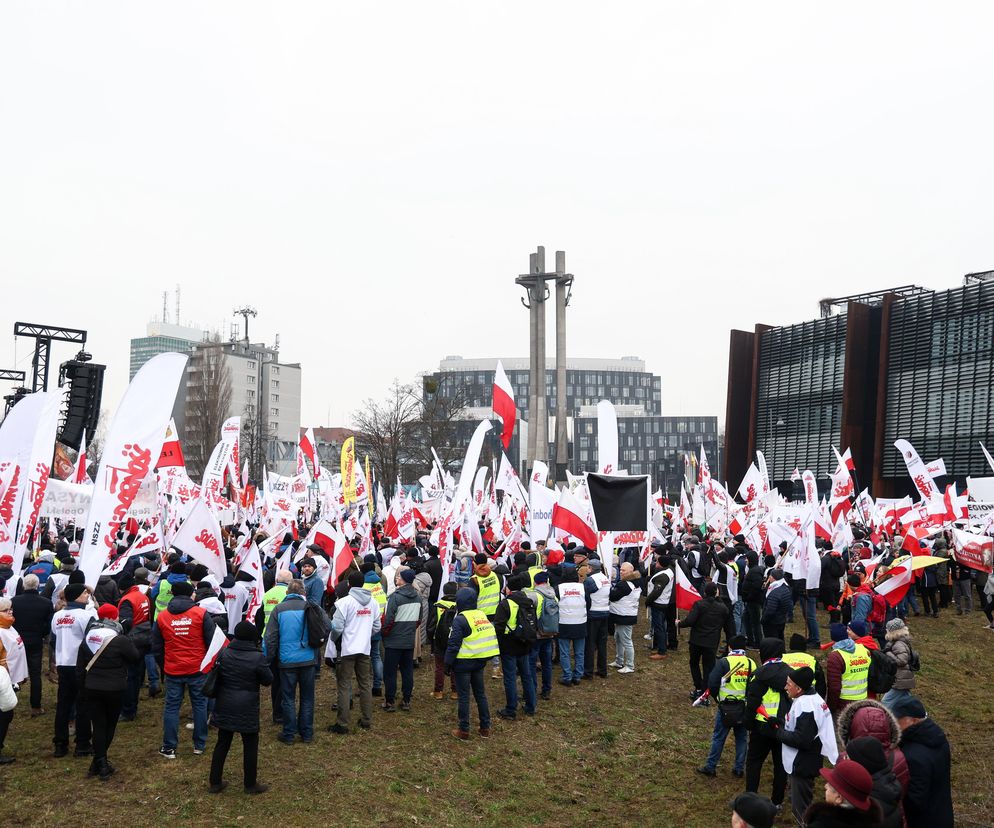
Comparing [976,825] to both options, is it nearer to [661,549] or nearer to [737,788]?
[737,788]

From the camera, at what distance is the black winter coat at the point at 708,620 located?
36.2 feet

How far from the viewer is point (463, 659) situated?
9.78m

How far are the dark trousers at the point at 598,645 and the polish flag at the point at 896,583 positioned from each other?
4403 mm

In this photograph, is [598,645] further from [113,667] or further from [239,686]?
[113,667]

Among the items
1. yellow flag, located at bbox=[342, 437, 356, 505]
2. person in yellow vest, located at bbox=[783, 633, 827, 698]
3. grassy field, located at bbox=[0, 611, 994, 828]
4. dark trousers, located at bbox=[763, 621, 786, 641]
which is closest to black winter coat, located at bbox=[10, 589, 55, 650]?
grassy field, located at bbox=[0, 611, 994, 828]

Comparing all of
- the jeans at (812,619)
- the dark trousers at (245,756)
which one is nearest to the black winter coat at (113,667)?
the dark trousers at (245,756)

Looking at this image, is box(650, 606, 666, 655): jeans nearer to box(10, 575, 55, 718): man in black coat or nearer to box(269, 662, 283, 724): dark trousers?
box(269, 662, 283, 724): dark trousers

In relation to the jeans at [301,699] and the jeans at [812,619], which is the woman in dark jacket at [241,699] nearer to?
the jeans at [301,699]

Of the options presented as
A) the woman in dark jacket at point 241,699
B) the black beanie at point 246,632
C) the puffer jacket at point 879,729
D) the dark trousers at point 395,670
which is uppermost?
the puffer jacket at point 879,729

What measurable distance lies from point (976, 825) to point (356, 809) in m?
5.32

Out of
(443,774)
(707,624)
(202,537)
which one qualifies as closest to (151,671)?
(202,537)

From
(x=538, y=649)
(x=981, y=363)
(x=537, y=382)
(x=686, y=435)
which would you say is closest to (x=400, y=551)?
(x=538, y=649)

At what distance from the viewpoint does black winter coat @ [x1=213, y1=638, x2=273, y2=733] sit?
801 centimetres

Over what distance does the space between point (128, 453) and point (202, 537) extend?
258 centimetres
